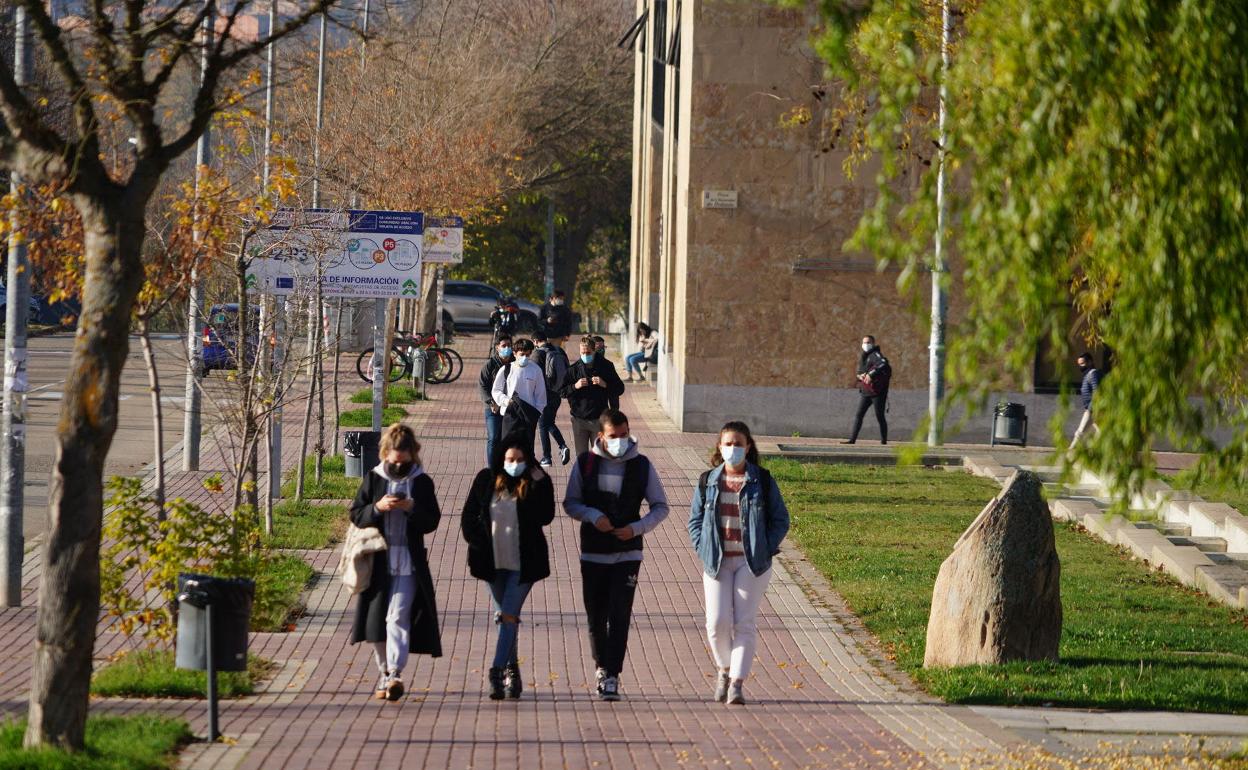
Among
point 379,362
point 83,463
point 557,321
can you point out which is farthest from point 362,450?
point 557,321

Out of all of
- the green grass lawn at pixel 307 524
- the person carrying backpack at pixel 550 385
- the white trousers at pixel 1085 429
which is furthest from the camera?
the person carrying backpack at pixel 550 385

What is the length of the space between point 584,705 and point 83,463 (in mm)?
3458

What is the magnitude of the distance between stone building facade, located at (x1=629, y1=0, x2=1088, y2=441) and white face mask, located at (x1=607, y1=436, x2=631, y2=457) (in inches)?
690

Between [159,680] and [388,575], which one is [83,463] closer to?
[388,575]

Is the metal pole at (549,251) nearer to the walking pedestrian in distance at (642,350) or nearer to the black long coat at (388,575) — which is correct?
the walking pedestrian in distance at (642,350)

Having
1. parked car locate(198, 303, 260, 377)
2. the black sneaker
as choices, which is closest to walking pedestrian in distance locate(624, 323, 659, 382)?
parked car locate(198, 303, 260, 377)

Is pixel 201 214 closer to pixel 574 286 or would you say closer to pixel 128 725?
pixel 128 725

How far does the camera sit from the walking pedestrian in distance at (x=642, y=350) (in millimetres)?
39878

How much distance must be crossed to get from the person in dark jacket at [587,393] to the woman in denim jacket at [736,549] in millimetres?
9622

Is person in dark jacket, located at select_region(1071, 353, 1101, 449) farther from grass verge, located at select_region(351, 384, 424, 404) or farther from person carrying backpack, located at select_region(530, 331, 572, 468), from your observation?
grass verge, located at select_region(351, 384, 424, 404)

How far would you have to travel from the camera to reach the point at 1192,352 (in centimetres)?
→ 638

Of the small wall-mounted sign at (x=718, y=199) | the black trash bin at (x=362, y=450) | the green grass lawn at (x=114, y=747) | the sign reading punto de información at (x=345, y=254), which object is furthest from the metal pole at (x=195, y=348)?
the small wall-mounted sign at (x=718, y=199)

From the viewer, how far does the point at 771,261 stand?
27.5 meters

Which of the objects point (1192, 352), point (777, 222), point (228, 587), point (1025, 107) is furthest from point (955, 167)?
point (777, 222)
